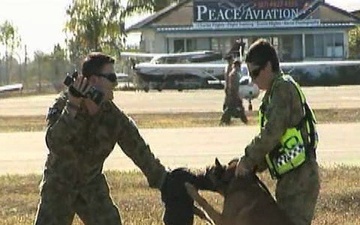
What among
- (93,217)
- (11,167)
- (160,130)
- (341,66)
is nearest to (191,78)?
(341,66)

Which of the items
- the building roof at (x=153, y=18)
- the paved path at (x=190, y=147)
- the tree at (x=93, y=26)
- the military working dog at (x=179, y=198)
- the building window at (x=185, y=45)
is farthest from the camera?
the building window at (x=185, y=45)

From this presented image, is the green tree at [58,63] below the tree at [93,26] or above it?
below

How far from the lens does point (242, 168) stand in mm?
6977

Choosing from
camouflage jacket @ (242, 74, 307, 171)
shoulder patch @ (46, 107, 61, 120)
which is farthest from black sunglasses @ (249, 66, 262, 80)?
shoulder patch @ (46, 107, 61, 120)

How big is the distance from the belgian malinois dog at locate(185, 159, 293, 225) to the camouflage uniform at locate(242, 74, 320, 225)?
0.09 meters

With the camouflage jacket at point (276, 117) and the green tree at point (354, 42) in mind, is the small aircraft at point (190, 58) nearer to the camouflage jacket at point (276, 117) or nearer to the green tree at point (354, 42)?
the green tree at point (354, 42)

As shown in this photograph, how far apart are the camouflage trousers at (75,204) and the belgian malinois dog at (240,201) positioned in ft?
2.32

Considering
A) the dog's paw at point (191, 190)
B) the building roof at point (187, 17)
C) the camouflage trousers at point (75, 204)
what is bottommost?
the camouflage trousers at point (75, 204)

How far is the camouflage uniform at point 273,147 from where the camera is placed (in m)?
6.80

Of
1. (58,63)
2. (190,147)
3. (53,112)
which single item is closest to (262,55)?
(53,112)

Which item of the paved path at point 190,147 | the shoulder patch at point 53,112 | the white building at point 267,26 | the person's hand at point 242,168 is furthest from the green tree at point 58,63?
the person's hand at point 242,168

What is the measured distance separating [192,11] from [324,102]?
36.1m

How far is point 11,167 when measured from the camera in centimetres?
1741

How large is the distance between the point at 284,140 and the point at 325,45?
70492mm
